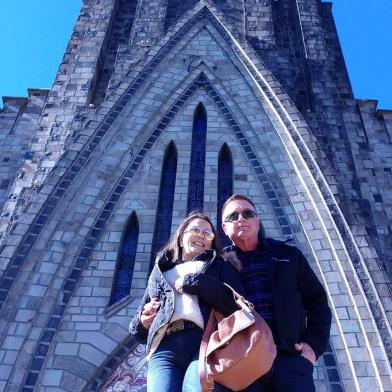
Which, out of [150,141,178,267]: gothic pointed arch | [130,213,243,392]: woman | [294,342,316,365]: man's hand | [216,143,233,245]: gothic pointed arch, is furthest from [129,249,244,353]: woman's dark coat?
[216,143,233,245]: gothic pointed arch

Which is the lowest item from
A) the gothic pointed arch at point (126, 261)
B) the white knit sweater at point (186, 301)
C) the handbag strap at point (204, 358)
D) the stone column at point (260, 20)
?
the handbag strap at point (204, 358)

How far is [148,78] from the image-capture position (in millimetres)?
11094

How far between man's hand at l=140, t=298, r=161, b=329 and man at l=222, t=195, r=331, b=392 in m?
0.63

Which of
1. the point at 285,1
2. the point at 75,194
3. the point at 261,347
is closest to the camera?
the point at 261,347

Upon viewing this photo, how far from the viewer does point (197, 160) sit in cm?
1020

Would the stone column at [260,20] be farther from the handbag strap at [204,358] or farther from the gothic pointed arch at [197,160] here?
the handbag strap at [204,358]

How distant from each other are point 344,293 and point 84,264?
13.1ft

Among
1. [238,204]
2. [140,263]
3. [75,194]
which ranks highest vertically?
[75,194]

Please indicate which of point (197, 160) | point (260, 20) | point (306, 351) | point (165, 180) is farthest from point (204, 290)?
point (260, 20)

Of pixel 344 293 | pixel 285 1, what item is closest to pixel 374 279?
pixel 344 293

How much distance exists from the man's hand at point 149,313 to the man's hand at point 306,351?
0.95m

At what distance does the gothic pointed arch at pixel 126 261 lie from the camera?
325 inches

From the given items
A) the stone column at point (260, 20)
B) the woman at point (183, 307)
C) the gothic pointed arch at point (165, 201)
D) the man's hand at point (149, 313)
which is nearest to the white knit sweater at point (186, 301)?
the woman at point (183, 307)

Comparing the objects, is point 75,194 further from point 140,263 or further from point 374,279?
point 374,279
